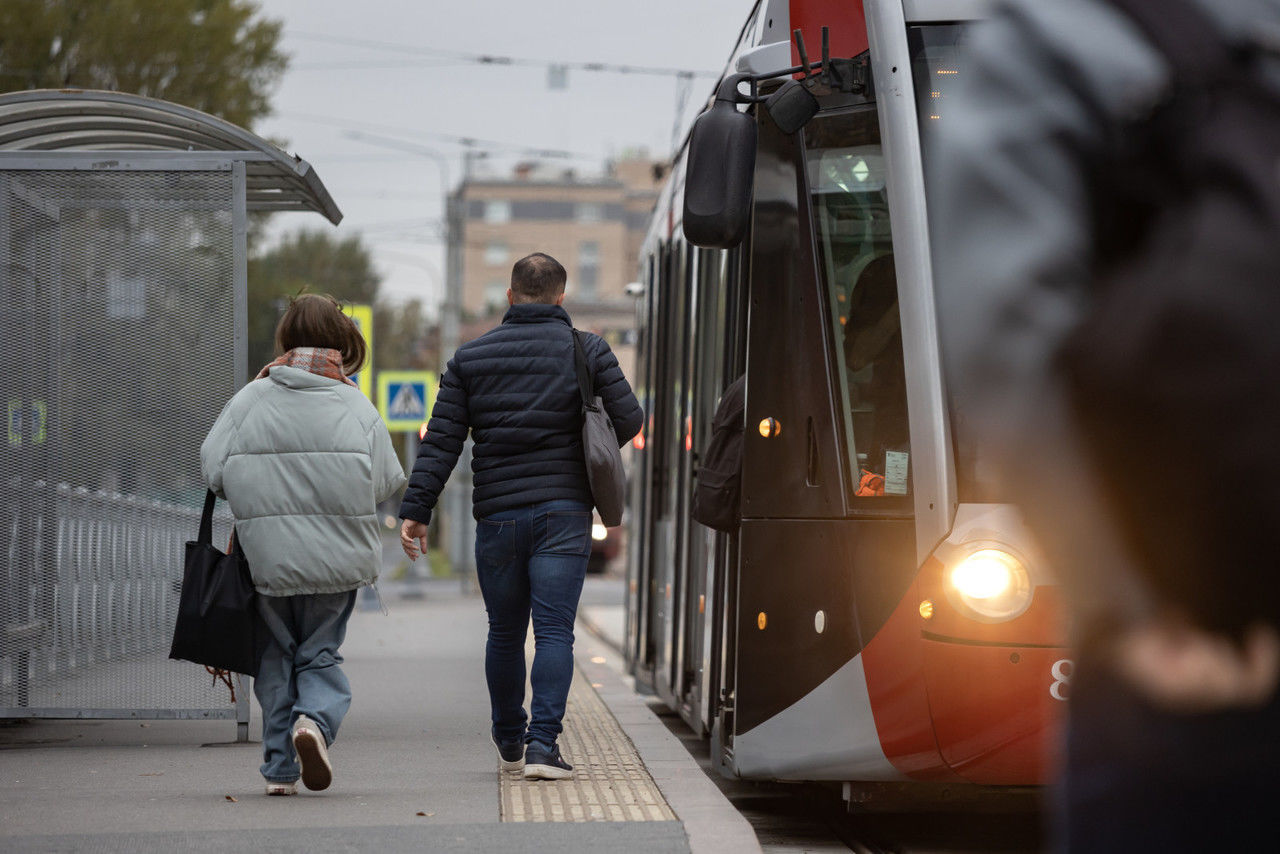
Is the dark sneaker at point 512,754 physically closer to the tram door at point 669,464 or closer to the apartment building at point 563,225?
the tram door at point 669,464

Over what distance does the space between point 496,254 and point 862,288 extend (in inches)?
4349

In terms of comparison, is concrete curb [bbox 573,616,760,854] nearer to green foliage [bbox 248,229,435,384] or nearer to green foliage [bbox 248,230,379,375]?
green foliage [bbox 248,229,435,384]

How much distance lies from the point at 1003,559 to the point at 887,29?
5.49ft

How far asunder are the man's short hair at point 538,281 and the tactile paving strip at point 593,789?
1.71 metres

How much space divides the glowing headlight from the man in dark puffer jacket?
1622 mm

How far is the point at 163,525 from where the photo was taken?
7.88 metres

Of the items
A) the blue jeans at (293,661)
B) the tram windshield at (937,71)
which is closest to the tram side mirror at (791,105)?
the tram windshield at (937,71)

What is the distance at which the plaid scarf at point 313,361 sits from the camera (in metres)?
6.27

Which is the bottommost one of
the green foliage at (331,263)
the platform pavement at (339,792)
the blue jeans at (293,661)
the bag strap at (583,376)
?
the platform pavement at (339,792)

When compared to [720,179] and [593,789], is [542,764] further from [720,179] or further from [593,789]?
[720,179]

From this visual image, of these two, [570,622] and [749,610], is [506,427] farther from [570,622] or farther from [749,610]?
[749,610]

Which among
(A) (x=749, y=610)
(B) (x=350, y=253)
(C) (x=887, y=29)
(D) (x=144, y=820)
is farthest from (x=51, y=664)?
(B) (x=350, y=253)

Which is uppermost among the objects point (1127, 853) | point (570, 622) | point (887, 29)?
point (887, 29)

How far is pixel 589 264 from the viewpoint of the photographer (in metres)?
113
